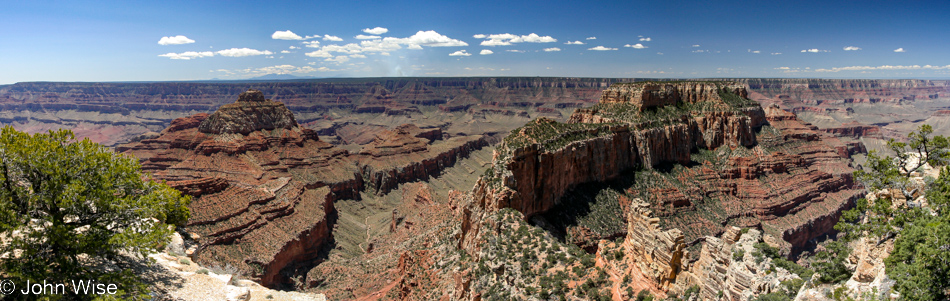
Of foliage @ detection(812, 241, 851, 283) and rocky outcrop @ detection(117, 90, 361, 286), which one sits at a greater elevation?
foliage @ detection(812, 241, 851, 283)

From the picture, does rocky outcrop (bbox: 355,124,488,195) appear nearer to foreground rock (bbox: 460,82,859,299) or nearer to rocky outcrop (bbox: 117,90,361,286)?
rocky outcrop (bbox: 117,90,361,286)

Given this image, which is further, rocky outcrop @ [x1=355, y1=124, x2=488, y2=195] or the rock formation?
rocky outcrop @ [x1=355, y1=124, x2=488, y2=195]

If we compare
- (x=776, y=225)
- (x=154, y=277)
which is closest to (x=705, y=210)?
(x=776, y=225)

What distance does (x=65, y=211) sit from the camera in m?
15.2

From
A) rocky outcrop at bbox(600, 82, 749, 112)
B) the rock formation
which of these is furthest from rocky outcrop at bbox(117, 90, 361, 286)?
rocky outcrop at bbox(600, 82, 749, 112)

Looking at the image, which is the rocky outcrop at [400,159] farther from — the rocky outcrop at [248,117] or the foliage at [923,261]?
the foliage at [923,261]

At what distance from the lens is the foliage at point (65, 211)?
555 inches

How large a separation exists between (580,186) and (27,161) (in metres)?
54.3

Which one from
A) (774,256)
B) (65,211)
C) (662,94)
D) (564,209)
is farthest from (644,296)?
(662,94)

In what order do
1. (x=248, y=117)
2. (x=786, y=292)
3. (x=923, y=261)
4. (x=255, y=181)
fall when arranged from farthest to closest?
1. (x=248, y=117)
2. (x=255, y=181)
3. (x=786, y=292)
4. (x=923, y=261)

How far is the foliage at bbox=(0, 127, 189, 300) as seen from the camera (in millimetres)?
14109

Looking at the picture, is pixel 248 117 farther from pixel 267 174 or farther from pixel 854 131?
pixel 854 131

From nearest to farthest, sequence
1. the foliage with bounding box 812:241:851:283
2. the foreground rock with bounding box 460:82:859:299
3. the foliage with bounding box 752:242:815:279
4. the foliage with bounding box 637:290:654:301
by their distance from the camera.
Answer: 1. the foliage with bounding box 812:241:851:283
2. the foliage with bounding box 752:242:815:279
3. the foliage with bounding box 637:290:654:301
4. the foreground rock with bounding box 460:82:859:299

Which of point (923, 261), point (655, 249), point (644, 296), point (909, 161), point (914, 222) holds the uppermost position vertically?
point (909, 161)
